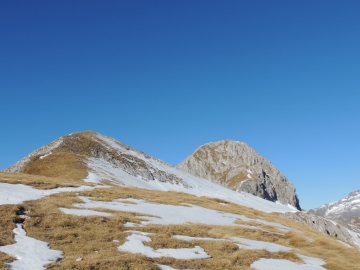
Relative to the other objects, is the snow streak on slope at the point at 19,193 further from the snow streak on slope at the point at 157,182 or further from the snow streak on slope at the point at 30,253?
the snow streak on slope at the point at 157,182

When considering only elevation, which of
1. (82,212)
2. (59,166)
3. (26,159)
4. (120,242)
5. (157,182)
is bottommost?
(120,242)

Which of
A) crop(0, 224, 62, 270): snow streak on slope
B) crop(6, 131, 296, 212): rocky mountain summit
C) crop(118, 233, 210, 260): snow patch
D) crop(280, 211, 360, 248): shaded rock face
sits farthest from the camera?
crop(280, 211, 360, 248): shaded rock face

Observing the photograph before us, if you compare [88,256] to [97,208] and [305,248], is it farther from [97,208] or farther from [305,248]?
[305,248]

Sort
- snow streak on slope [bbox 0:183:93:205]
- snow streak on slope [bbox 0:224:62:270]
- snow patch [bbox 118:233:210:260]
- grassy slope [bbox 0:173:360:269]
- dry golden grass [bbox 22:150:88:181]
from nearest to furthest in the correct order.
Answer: snow streak on slope [bbox 0:224:62:270] < grassy slope [bbox 0:173:360:269] < snow patch [bbox 118:233:210:260] < snow streak on slope [bbox 0:183:93:205] < dry golden grass [bbox 22:150:88:181]

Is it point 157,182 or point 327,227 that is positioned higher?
point 157,182

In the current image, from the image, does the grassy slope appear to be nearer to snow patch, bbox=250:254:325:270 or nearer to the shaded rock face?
snow patch, bbox=250:254:325:270

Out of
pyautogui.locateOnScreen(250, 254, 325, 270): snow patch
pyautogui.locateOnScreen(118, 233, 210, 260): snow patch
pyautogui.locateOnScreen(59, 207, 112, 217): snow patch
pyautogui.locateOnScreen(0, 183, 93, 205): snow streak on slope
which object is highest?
pyautogui.locateOnScreen(0, 183, 93, 205): snow streak on slope

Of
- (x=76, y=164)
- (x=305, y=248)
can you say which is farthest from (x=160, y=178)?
→ (x=305, y=248)

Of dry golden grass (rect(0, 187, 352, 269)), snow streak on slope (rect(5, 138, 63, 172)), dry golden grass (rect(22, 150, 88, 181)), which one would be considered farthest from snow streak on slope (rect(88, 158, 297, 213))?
dry golden grass (rect(0, 187, 352, 269))

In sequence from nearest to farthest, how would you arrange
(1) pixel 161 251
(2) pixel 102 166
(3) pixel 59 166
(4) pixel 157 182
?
(1) pixel 161 251 → (3) pixel 59 166 → (2) pixel 102 166 → (4) pixel 157 182

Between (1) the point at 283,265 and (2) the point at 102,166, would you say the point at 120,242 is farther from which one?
(2) the point at 102,166

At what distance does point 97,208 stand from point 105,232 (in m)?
8.94

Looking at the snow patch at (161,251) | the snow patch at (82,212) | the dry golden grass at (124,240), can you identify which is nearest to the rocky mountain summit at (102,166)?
the snow patch at (82,212)

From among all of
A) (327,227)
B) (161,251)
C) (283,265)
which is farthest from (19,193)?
(327,227)
